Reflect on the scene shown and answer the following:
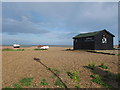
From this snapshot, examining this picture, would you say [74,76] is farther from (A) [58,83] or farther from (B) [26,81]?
(B) [26,81]

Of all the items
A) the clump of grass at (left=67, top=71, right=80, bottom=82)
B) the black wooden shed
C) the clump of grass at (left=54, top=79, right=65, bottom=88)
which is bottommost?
the clump of grass at (left=54, top=79, right=65, bottom=88)

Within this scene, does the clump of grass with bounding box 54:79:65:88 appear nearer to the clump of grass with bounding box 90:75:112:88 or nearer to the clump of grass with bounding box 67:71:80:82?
the clump of grass with bounding box 67:71:80:82

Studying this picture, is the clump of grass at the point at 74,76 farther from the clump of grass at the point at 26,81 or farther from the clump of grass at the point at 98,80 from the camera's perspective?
the clump of grass at the point at 26,81

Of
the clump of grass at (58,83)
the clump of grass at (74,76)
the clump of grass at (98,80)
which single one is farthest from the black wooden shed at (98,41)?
the clump of grass at (58,83)

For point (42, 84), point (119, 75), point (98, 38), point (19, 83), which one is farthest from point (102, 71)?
point (98, 38)

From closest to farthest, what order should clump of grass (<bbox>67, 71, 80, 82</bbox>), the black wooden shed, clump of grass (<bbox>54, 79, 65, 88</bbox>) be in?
1. clump of grass (<bbox>54, 79, 65, 88</bbox>)
2. clump of grass (<bbox>67, 71, 80, 82</bbox>)
3. the black wooden shed

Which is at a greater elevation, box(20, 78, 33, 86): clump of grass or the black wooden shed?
the black wooden shed

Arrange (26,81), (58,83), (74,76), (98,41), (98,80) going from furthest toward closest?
1. (98,41)
2. (74,76)
3. (98,80)
4. (26,81)
5. (58,83)

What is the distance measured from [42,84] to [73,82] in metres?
1.95

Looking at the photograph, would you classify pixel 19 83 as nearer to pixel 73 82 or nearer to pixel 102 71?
pixel 73 82

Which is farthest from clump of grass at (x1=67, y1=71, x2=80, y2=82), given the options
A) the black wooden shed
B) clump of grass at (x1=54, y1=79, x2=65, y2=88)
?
Result: the black wooden shed

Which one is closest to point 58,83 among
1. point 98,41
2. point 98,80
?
point 98,80

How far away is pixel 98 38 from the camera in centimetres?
2772

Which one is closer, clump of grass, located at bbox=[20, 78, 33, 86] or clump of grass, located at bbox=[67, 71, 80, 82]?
clump of grass, located at bbox=[20, 78, 33, 86]
